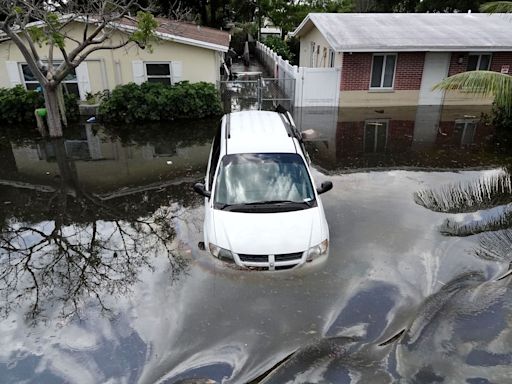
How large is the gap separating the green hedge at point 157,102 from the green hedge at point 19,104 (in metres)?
1.71

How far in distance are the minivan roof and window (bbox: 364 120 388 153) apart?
4.42m

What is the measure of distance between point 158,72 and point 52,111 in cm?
465

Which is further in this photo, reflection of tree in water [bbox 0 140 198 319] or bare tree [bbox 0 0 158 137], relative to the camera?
bare tree [bbox 0 0 158 137]

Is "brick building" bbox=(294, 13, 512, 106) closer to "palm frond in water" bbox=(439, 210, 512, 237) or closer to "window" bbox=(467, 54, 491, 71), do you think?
"window" bbox=(467, 54, 491, 71)

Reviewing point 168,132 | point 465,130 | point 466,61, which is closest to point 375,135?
point 465,130

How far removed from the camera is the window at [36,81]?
50.0 ft

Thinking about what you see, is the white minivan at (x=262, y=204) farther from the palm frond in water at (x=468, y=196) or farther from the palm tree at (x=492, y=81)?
the palm tree at (x=492, y=81)

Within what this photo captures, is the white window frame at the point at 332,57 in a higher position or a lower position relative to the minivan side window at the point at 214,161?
higher

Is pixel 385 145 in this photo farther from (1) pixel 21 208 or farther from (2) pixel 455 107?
(1) pixel 21 208

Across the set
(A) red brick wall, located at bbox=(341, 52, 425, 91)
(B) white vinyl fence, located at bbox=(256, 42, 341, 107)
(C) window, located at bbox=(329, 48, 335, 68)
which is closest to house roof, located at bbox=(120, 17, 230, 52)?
(B) white vinyl fence, located at bbox=(256, 42, 341, 107)

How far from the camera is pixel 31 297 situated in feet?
18.9

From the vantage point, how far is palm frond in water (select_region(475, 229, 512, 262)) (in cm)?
665

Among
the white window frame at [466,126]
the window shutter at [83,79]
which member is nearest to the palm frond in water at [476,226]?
the white window frame at [466,126]

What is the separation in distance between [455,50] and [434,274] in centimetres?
1279
